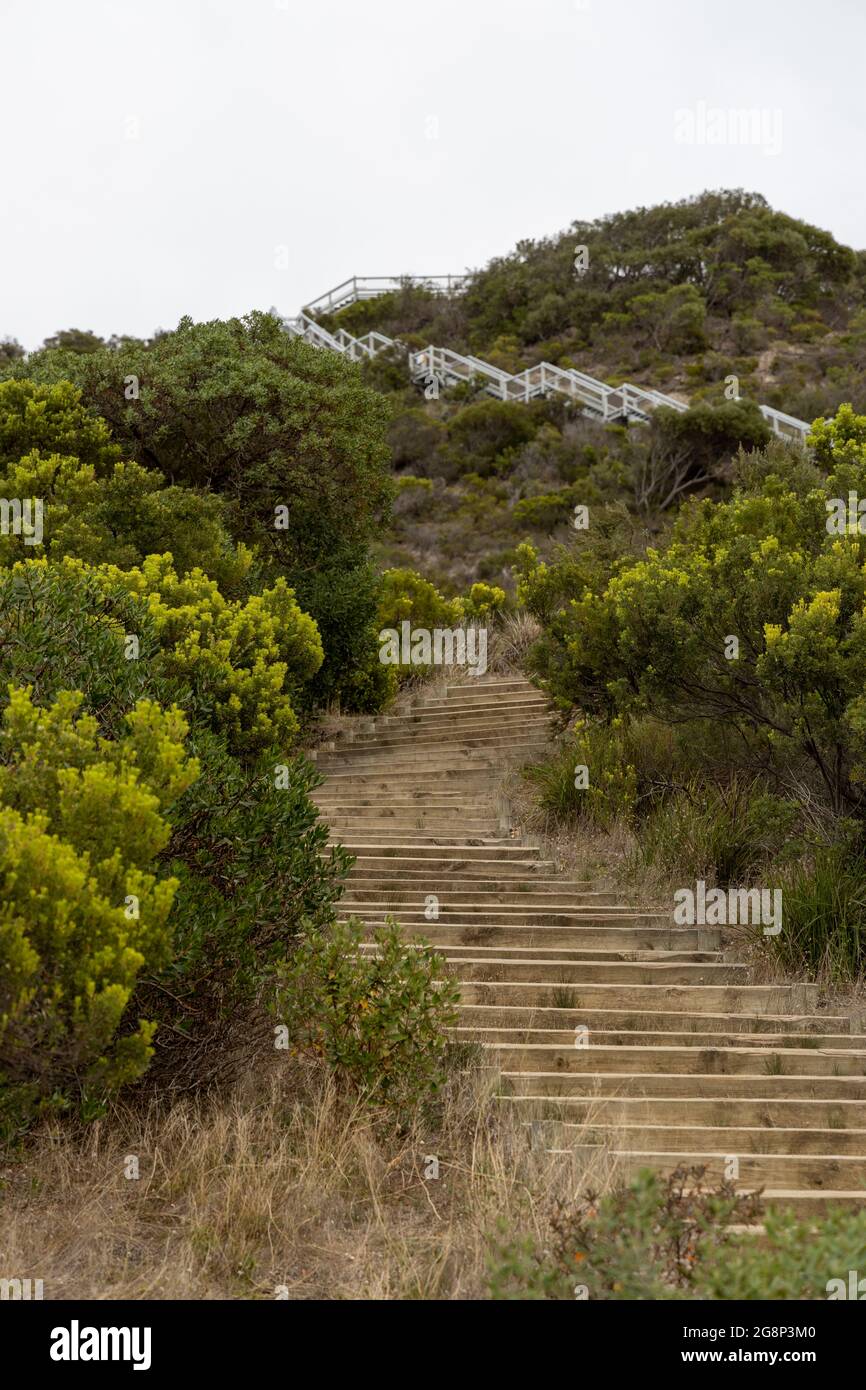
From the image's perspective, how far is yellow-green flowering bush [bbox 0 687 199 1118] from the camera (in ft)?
12.6

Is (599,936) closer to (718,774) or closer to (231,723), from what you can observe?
(718,774)

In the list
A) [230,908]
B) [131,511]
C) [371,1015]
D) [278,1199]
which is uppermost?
[131,511]

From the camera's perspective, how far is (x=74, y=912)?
154 inches

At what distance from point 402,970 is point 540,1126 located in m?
0.88

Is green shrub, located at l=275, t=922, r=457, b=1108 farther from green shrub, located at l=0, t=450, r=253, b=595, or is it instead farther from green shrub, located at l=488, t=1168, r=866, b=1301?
green shrub, located at l=0, t=450, r=253, b=595

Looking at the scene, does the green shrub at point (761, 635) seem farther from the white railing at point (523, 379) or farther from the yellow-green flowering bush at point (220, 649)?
the white railing at point (523, 379)

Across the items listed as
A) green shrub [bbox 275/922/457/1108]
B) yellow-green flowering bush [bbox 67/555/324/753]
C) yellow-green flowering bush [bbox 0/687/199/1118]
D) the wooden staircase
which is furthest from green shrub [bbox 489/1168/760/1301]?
yellow-green flowering bush [bbox 67/555/324/753]

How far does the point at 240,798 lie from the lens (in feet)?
18.2

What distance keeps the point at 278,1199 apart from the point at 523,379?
33276 millimetres

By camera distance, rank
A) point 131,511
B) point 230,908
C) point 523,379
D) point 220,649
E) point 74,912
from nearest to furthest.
Result: point 74,912, point 230,908, point 220,649, point 131,511, point 523,379

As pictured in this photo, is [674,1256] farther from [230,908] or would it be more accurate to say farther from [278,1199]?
[230,908]

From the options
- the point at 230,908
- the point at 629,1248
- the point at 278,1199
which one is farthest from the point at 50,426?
the point at 629,1248

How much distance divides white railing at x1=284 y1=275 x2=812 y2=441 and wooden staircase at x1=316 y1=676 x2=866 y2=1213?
19.4 meters

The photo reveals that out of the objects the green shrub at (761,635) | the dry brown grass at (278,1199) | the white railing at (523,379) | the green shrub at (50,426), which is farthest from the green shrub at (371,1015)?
the white railing at (523,379)
